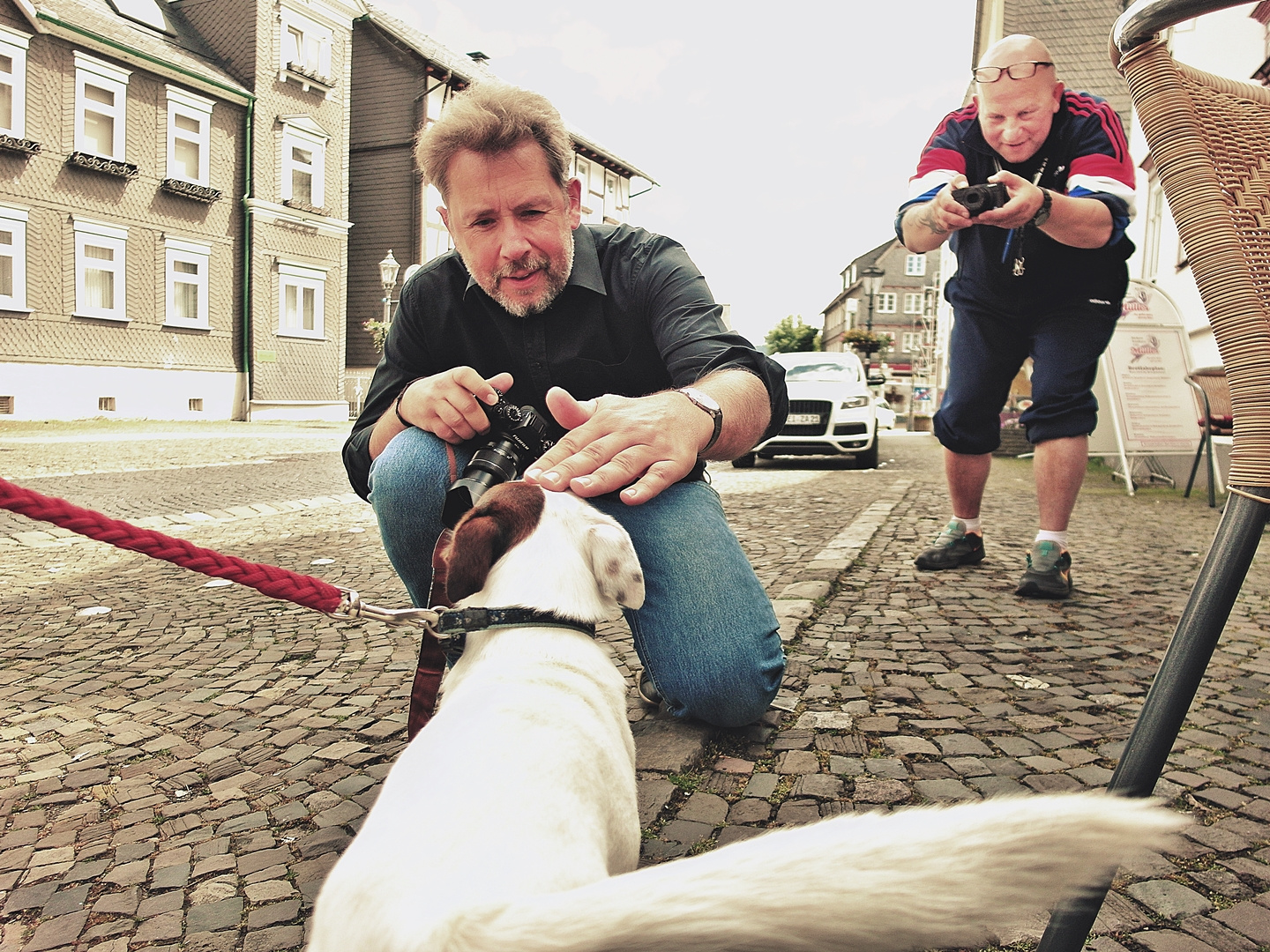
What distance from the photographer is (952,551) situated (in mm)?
4965

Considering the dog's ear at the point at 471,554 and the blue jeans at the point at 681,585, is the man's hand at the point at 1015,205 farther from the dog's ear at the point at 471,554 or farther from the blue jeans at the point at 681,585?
the dog's ear at the point at 471,554

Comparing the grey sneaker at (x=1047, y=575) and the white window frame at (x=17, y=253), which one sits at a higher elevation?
the white window frame at (x=17, y=253)

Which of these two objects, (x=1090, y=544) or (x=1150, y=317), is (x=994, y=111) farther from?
(x=1150, y=317)

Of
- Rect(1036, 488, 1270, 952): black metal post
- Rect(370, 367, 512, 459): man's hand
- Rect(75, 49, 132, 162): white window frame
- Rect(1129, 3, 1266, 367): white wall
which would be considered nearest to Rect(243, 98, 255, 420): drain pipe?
Rect(75, 49, 132, 162): white window frame

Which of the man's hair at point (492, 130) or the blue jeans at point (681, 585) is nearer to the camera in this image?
the blue jeans at point (681, 585)

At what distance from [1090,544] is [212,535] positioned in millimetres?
5841

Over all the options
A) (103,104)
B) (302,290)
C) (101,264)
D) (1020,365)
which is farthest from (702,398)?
(302,290)

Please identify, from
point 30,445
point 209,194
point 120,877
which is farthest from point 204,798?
point 209,194

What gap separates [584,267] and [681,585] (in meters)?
1.10

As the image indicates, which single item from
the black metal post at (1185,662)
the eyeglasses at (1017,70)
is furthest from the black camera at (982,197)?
the black metal post at (1185,662)

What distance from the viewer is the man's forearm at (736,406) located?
8.07ft

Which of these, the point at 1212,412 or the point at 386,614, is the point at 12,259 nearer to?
the point at 1212,412

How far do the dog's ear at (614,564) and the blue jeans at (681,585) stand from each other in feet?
1.88

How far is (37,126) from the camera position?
64.1ft
